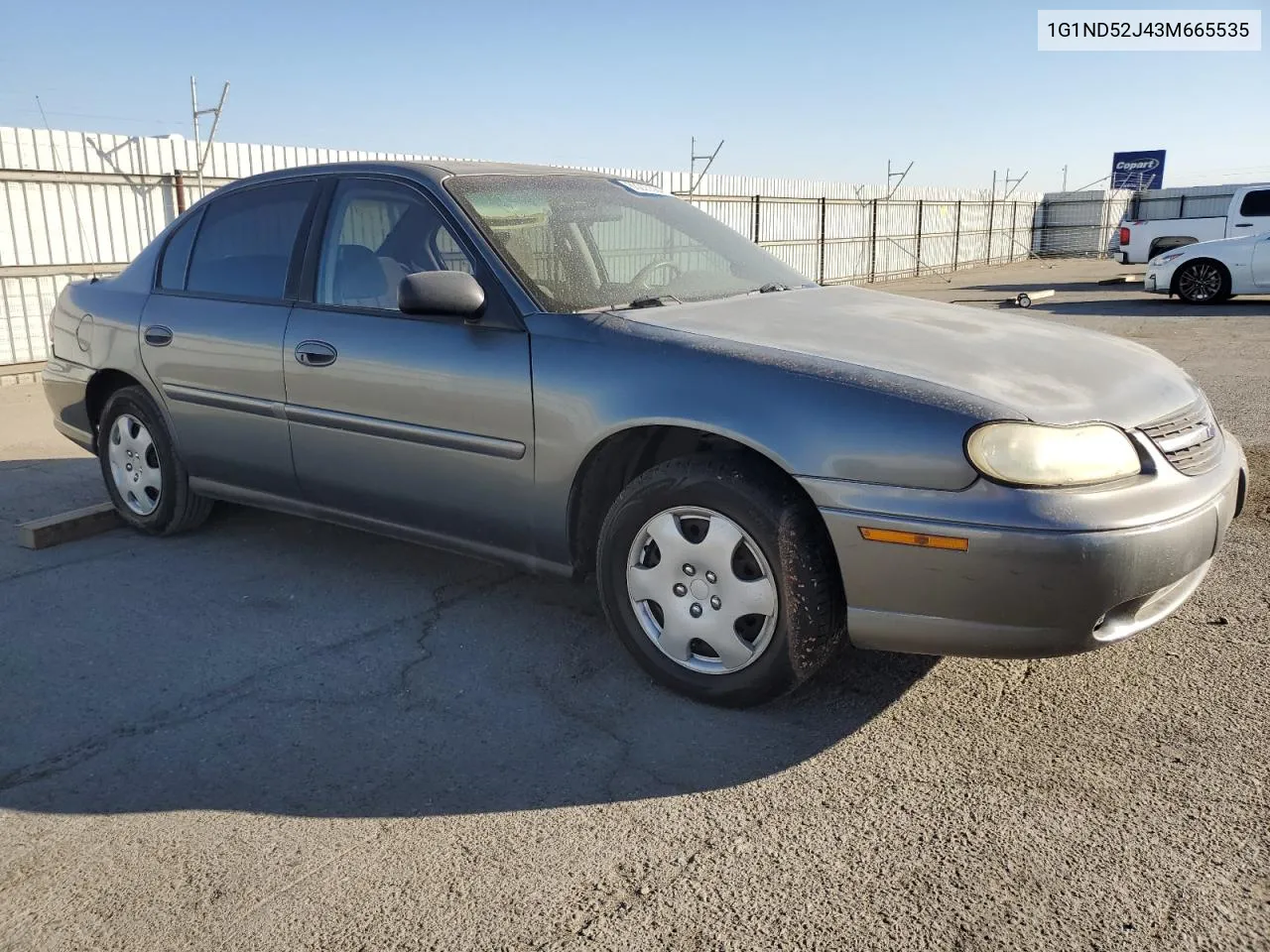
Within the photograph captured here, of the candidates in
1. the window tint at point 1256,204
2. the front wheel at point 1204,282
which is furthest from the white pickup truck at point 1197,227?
the front wheel at point 1204,282

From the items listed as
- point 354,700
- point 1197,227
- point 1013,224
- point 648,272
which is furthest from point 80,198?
point 1013,224

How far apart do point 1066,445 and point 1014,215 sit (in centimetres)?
3481

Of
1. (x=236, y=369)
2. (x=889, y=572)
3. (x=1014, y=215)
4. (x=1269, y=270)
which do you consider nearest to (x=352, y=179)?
(x=236, y=369)

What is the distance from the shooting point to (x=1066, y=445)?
2721 mm

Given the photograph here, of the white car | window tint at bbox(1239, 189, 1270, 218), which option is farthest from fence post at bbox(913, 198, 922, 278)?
the white car

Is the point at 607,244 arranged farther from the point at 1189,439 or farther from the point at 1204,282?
the point at 1204,282

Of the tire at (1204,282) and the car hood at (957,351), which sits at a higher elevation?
the car hood at (957,351)

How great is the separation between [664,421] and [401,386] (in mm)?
1086

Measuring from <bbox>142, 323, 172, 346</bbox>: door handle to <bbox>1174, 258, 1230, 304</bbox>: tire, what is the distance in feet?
51.7

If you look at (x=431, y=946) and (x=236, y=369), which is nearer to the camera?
(x=431, y=946)

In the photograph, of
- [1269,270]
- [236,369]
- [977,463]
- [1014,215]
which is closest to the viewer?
[977,463]

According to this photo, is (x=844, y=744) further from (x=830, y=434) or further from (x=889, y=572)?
(x=830, y=434)

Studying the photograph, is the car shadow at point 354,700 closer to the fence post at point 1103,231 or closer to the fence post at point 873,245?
the fence post at point 873,245

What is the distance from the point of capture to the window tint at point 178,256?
4.75 meters
